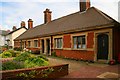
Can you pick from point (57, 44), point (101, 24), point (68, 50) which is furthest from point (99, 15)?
point (57, 44)

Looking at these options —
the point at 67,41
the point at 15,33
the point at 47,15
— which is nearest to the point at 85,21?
the point at 67,41

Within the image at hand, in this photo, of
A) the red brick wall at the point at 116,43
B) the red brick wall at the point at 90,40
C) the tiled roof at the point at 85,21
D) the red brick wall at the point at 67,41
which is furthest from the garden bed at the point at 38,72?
the red brick wall at the point at 67,41

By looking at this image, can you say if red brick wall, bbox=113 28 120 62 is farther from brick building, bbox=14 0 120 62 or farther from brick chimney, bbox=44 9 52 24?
brick chimney, bbox=44 9 52 24

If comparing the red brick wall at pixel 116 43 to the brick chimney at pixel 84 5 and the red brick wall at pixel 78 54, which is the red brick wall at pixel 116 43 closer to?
the red brick wall at pixel 78 54

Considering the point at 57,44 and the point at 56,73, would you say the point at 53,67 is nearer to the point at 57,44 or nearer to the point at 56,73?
the point at 56,73

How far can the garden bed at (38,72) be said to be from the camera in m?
7.09

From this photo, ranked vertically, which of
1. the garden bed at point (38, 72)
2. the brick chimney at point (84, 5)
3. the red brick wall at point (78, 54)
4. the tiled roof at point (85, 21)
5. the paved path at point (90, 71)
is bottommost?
the paved path at point (90, 71)

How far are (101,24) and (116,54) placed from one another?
2859 millimetres

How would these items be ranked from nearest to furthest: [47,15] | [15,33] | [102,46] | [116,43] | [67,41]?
[116,43] < [102,46] < [67,41] < [47,15] < [15,33]

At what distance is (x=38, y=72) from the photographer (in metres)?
7.95

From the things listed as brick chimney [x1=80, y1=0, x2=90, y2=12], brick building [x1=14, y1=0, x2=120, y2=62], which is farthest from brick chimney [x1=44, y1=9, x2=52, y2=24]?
brick chimney [x1=80, y1=0, x2=90, y2=12]

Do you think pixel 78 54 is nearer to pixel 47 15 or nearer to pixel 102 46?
pixel 102 46

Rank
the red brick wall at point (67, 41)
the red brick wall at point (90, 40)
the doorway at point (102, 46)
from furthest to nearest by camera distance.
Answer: the red brick wall at point (67, 41) → the red brick wall at point (90, 40) → the doorway at point (102, 46)

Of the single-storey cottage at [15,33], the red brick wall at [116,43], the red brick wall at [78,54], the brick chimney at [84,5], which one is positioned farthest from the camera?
the single-storey cottage at [15,33]
